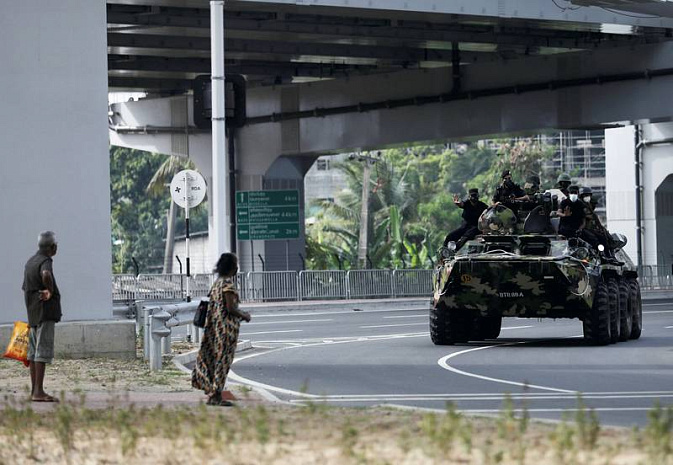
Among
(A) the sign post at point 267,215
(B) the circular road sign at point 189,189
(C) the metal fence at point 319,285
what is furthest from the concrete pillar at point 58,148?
(A) the sign post at point 267,215

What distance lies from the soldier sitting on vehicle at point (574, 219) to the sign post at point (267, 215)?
23578mm

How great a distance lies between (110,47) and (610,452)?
30631mm

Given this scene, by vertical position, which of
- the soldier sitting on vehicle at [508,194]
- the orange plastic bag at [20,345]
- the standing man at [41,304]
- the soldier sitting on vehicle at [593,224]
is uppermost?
the soldier sitting on vehicle at [508,194]

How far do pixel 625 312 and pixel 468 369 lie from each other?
6.54 m

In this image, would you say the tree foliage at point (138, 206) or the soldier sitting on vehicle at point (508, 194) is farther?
the tree foliage at point (138, 206)

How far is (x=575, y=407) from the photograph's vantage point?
49.1 ft

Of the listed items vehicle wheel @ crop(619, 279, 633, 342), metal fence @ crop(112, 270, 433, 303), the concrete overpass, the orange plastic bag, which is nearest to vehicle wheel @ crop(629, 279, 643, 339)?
vehicle wheel @ crop(619, 279, 633, 342)

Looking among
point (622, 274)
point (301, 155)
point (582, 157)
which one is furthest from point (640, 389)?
point (582, 157)

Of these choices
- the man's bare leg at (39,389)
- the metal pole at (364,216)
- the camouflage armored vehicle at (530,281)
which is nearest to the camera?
the man's bare leg at (39,389)

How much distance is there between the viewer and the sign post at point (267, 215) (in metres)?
48.3

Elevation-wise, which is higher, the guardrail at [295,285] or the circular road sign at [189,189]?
the circular road sign at [189,189]

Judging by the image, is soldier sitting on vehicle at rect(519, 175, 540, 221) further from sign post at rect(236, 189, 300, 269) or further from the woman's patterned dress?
sign post at rect(236, 189, 300, 269)

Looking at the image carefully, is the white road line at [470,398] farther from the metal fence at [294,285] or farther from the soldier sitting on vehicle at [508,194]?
the metal fence at [294,285]

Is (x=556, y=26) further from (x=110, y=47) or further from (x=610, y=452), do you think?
(x=610, y=452)
